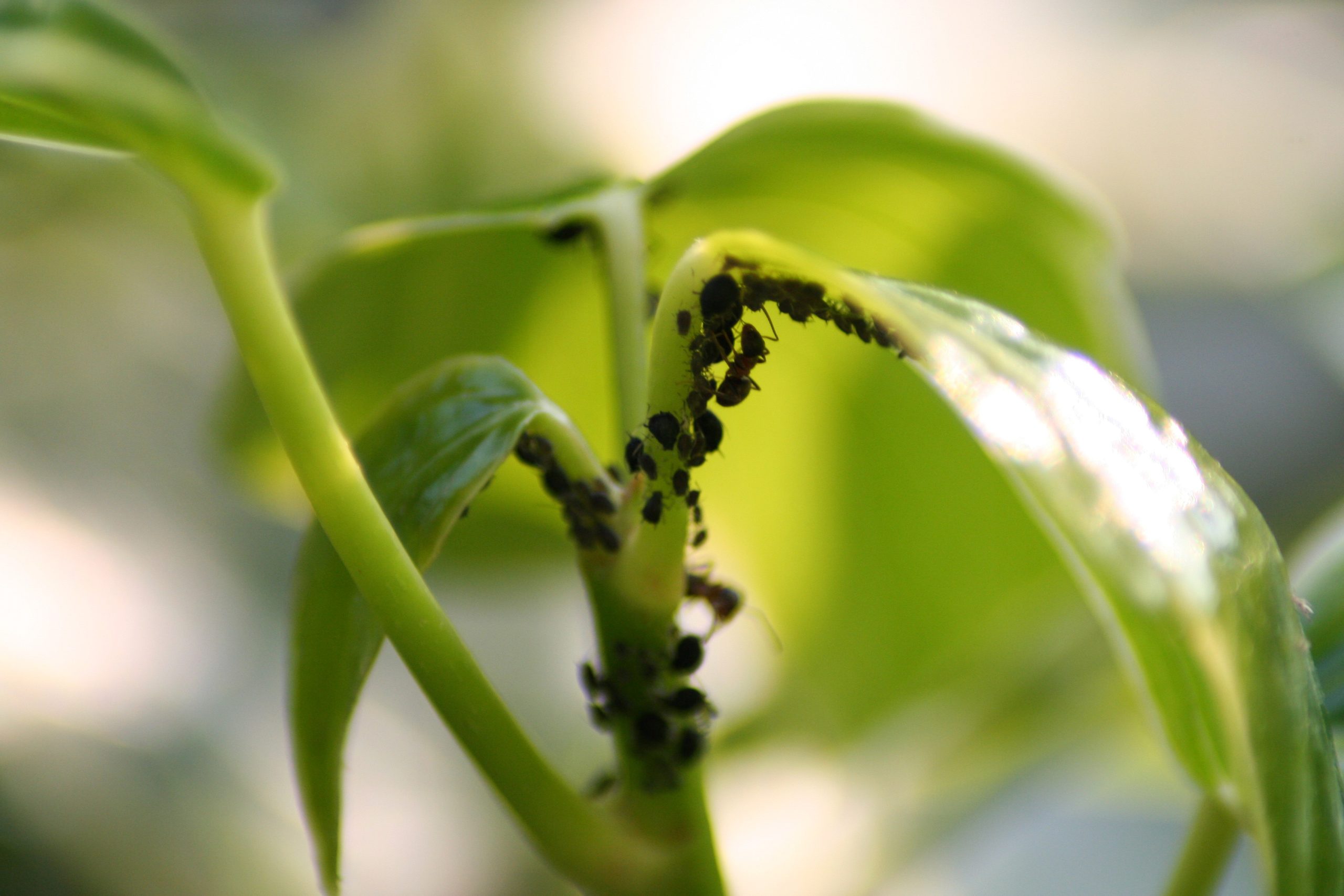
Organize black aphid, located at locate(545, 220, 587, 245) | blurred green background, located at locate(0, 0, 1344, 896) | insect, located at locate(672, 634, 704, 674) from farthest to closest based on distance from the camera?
blurred green background, located at locate(0, 0, 1344, 896)
black aphid, located at locate(545, 220, 587, 245)
insect, located at locate(672, 634, 704, 674)

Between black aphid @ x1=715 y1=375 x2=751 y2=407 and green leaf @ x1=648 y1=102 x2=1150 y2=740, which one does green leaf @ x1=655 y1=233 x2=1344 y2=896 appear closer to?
black aphid @ x1=715 y1=375 x2=751 y2=407

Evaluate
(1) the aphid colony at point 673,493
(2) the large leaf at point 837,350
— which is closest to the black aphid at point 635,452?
(1) the aphid colony at point 673,493

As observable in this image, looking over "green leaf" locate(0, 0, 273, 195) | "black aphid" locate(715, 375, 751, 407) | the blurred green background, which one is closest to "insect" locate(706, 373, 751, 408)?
"black aphid" locate(715, 375, 751, 407)

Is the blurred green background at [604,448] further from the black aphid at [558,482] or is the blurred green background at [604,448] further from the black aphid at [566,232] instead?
the black aphid at [558,482]

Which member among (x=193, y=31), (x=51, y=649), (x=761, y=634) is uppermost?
(x=193, y=31)

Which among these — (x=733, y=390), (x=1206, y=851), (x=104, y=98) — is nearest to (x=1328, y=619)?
(x=1206, y=851)

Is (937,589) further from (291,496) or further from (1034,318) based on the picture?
(291,496)

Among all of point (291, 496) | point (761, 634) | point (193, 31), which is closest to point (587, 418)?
point (291, 496)
